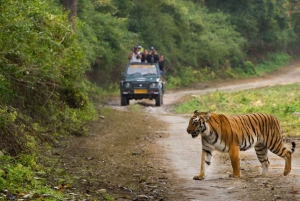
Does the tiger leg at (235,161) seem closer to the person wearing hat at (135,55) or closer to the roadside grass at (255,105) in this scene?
the roadside grass at (255,105)

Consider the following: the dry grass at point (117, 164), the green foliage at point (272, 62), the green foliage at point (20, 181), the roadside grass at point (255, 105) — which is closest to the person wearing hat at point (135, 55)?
the roadside grass at point (255, 105)

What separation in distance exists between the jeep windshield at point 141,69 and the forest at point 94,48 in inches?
68.1

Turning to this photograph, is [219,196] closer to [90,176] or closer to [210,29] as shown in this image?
[90,176]

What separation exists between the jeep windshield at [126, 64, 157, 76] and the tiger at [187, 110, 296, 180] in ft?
58.6

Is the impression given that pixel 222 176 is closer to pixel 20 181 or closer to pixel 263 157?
pixel 263 157

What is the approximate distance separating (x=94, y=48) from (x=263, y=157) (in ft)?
69.9

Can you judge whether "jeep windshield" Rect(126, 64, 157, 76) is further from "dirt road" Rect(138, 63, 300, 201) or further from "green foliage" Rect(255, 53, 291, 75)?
"green foliage" Rect(255, 53, 291, 75)

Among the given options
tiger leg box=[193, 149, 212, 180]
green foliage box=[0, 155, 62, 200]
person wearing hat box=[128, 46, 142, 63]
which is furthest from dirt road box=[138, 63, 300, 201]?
person wearing hat box=[128, 46, 142, 63]

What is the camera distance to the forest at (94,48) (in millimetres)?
13070

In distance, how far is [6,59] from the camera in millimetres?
13203

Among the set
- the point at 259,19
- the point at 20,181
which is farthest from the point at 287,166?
the point at 259,19

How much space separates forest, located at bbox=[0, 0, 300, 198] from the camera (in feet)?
42.9

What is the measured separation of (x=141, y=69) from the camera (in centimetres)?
2977

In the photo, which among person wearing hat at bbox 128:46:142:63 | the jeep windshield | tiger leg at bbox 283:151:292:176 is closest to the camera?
tiger leg at bbox 283:151:292:176
